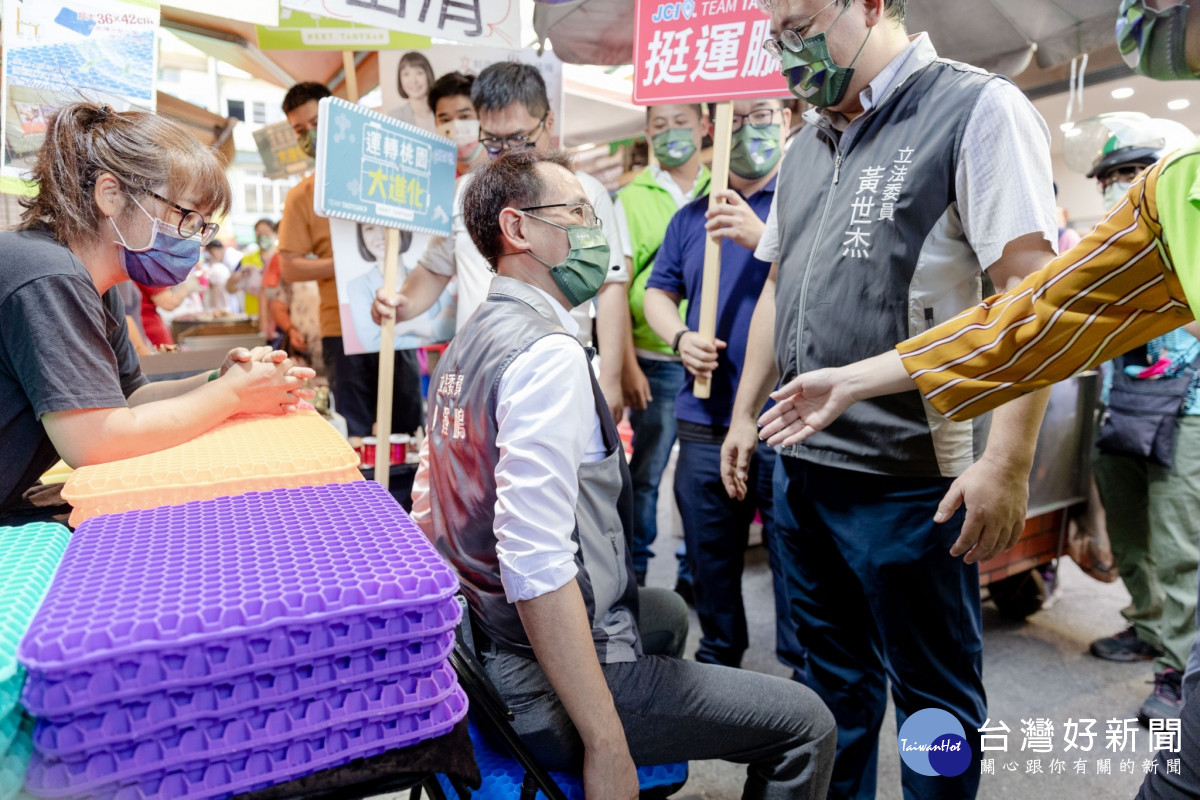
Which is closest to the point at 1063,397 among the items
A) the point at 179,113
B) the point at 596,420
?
the point at 596,420

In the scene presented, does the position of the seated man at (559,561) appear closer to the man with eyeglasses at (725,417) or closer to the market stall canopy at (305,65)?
the man with eyeglasses at (725,417)

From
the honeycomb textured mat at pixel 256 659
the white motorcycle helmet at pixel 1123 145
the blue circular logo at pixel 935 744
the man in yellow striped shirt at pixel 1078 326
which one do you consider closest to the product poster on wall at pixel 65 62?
the honeycomb textured mat at pixel 256 659

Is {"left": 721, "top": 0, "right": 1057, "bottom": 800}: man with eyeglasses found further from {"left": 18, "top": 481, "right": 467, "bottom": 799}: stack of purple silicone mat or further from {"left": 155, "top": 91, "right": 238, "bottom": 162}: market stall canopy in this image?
{"left": 155, "top": 91, "right": 238, "bottom": 162}: market stall canopy

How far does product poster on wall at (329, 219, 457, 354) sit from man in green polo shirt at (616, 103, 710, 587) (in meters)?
0.80

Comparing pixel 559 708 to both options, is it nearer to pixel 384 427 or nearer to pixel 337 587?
pixel 337 587

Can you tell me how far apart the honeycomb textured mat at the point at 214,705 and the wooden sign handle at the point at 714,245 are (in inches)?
63.0

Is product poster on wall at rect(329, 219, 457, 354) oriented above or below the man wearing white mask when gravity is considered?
below

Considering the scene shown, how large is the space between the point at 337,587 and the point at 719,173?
5.87 ft

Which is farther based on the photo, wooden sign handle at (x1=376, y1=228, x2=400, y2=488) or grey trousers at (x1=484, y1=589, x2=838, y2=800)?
wooden sign handle at (x1=376, y1=228, x2=400, y2=488)

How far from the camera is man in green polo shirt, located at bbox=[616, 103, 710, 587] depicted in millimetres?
3143

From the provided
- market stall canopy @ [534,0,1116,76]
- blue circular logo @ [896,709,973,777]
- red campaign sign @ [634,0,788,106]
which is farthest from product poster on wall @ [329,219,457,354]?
blue circular logo @ [896,709,973,777]

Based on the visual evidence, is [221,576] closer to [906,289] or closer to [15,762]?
[15,762]

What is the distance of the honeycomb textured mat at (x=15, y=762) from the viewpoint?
2.23 ft

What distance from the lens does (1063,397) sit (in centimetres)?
303
